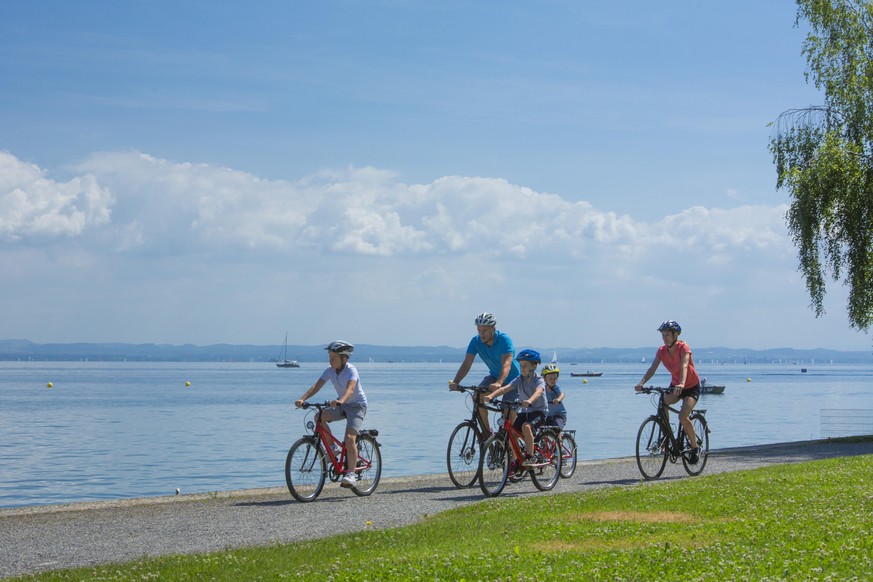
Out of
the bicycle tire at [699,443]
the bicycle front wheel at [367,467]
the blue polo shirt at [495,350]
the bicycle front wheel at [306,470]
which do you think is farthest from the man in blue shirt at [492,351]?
the bicycle tire at [699,443]

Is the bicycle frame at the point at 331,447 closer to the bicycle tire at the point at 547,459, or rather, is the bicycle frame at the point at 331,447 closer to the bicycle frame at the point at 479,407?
the bicycle frame at the point at 479,407

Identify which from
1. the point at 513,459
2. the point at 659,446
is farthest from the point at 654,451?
the point at 513,459

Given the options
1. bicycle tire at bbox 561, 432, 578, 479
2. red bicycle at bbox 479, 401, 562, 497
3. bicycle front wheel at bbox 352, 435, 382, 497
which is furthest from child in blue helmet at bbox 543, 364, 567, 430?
bicycle front wheel at bbox 352, 435, 382, 497

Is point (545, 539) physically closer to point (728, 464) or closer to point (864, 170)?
point (728, 464)

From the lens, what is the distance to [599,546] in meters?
9.62

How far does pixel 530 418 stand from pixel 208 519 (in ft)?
15.8

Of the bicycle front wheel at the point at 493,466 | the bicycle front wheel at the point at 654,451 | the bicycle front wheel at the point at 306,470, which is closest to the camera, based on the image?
the bicycle front wheel at the point at 306,470

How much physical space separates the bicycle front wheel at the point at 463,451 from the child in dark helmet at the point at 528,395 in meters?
0.63

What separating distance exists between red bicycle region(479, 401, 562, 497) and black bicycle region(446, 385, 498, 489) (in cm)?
27

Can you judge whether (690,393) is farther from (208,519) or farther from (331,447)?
(208,519)

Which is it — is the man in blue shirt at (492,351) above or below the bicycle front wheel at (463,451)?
above

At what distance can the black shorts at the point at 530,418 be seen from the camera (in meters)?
15.0

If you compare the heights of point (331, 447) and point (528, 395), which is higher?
point (528, 395)

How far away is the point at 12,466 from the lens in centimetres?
3359
